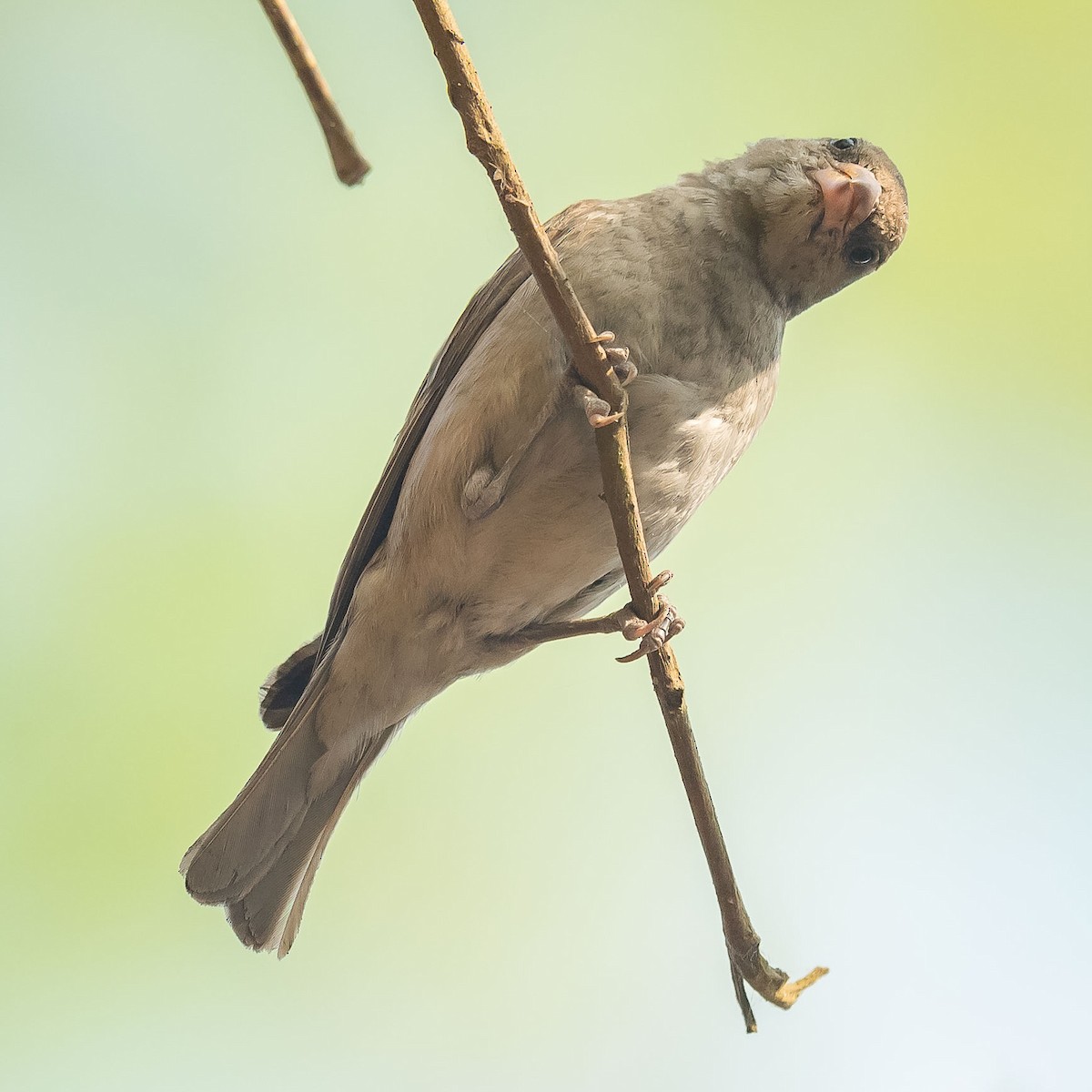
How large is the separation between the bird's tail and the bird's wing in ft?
0.90

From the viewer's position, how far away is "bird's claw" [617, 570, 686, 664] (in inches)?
97.8

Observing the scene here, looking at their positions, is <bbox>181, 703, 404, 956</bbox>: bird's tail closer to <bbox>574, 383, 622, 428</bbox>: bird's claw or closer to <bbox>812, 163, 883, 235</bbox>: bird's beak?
<bbox>574, 383, 622, 428</bbox>: bird's claw

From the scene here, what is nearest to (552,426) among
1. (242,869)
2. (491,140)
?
(491,140)

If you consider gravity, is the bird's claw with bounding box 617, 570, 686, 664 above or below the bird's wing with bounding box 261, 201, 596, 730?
below

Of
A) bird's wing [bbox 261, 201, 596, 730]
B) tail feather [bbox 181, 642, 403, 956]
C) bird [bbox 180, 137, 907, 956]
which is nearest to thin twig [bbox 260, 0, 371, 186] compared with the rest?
bird [bbox 180, 137, 907, 956]

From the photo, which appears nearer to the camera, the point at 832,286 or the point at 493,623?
the point at 493,623

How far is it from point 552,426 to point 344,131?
0.75 metres

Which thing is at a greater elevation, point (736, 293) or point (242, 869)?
point (736, 293)

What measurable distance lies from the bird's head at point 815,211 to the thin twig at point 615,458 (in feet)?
3.56

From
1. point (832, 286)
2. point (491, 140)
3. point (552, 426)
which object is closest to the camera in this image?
point (491, 140)

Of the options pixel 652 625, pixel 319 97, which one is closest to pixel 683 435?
pixel 652 625

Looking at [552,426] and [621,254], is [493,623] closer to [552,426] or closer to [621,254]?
[552,426]

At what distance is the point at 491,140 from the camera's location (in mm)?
1808

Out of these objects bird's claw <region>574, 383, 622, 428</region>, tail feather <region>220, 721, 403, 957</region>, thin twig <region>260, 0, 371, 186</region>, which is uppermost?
thin twig <region>260, 0, 371, 186</region>
